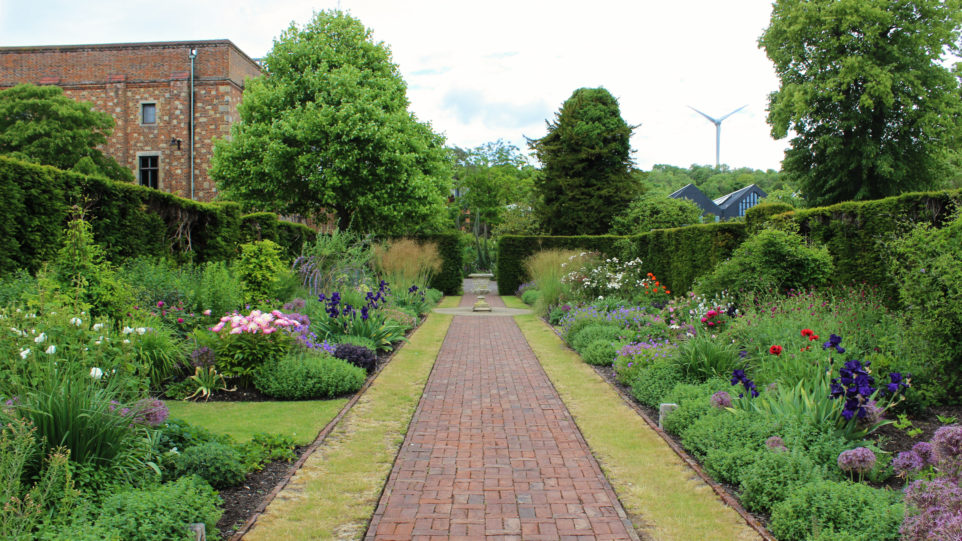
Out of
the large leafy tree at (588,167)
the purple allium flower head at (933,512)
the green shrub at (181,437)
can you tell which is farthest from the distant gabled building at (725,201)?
the green shrub at (181,437)

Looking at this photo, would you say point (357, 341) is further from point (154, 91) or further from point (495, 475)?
point (154, 91)

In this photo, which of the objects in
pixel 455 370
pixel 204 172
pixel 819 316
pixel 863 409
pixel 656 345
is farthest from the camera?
pixel 204 172

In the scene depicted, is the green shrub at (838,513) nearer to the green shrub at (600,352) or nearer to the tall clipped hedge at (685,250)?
the green shrub at (600,352)

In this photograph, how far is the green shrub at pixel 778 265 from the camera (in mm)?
8172

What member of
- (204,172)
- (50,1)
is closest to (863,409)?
(50,1)

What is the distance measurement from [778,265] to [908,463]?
215 inches

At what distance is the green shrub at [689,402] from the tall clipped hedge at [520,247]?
19101 mm

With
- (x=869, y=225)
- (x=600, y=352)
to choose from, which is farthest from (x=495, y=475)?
(x=869, y=225)

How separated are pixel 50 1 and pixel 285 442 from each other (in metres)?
8.75

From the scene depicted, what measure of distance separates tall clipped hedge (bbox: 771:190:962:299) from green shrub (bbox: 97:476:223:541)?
6913 mm

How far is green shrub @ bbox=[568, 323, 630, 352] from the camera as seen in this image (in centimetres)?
933

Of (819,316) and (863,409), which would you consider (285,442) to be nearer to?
(863,409)

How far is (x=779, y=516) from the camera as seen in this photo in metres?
3.18

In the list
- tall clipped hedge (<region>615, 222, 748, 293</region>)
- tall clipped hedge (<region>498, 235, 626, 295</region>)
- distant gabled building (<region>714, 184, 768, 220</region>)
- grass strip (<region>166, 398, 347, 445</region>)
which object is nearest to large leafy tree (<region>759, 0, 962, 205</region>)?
tall clipped hedge (<region>498, 235, 626, 295</region>)
